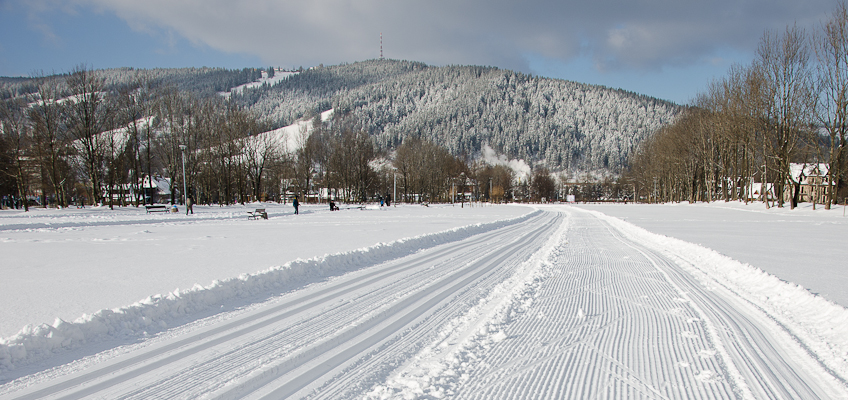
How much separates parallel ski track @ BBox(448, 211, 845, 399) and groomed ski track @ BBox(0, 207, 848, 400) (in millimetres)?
16

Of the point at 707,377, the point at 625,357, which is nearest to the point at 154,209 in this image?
the point at 625,357

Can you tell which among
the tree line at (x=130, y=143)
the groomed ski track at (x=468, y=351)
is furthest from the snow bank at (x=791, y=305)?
the tree line at (x=130, y=143)

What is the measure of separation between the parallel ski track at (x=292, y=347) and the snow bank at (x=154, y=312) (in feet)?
2.20

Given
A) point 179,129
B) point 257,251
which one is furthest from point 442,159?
point 257,251

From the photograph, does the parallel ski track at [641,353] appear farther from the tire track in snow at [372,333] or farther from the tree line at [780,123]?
the tree line at [780,123]

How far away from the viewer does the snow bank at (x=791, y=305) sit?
3951 mm

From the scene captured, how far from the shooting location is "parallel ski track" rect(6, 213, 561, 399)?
10.3 ft

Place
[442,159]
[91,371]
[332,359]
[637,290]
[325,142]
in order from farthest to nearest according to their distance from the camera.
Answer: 1. [442,159]
2. [325,142]
3. [637,290]
4. [332,359]
5. [91,371]

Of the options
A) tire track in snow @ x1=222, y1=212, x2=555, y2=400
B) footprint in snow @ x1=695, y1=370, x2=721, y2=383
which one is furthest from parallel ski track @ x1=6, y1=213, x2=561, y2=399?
footprint in snow @ x1=695, y1=370, x2=721, y2=383

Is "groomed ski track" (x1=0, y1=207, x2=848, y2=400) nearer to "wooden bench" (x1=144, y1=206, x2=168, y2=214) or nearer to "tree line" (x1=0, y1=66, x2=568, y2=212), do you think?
"wooden bench" (x1=144, y1=206, x2=168, y2=214)

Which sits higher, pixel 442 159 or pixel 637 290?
pixel 442 159

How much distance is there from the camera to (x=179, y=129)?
1860 inches

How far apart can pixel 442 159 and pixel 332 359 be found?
293 ft

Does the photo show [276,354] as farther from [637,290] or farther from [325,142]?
[325,142]
